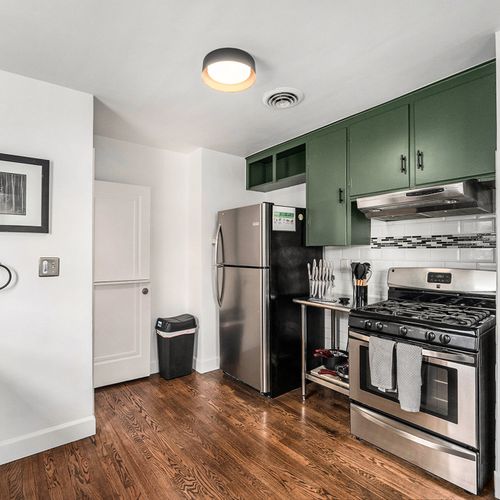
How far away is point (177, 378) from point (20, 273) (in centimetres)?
184

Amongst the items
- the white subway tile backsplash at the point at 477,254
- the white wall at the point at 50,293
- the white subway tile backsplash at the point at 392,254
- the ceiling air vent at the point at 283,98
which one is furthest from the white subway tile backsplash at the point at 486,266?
the white wall at the point at 50,293

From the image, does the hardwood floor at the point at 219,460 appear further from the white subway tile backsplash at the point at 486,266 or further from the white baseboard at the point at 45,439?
the white subway tile backsplash at the point at 486,266

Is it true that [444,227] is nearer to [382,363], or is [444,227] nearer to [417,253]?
[417,253]

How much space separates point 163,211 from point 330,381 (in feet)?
7.75

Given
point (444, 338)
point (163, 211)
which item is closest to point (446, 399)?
point (444, 338)

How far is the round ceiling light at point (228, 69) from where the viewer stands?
174cm

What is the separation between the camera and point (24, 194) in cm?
204

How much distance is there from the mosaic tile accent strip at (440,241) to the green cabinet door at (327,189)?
38cm

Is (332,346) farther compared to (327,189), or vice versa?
(332,346)

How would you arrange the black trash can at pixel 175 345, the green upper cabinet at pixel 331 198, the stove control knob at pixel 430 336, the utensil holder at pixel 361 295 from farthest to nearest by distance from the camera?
the black trash can at pixel 175 345
the green upper cabinet at pixel 331 198
the utensil holder at pixel 361 295
the stove control knob at pixel 430 336

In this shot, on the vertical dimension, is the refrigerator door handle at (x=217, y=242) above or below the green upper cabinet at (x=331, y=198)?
below

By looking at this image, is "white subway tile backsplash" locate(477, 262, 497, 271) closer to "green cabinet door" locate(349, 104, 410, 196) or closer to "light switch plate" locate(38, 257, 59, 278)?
"green cabinet door" locate(349, 104, 410, 196)

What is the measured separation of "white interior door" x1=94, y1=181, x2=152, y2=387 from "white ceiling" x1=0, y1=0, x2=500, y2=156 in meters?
0.90

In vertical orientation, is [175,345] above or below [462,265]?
below
